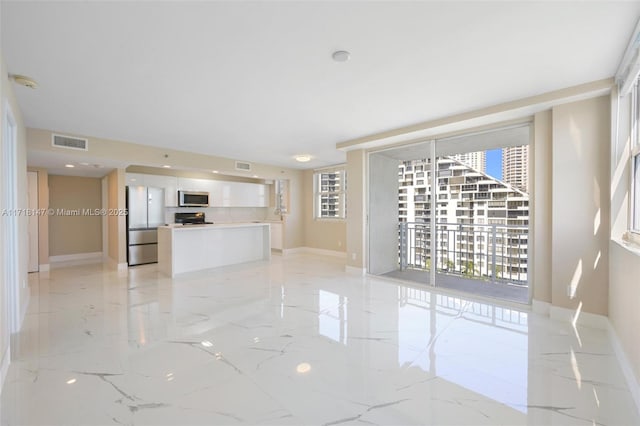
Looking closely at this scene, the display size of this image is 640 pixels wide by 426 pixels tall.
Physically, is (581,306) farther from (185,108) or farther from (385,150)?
(185,108)

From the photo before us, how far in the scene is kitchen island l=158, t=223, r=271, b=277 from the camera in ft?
17.2

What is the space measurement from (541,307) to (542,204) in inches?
46.4

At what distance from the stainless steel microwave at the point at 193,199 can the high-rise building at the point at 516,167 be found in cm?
618

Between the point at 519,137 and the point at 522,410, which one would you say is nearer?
the point at 522,410

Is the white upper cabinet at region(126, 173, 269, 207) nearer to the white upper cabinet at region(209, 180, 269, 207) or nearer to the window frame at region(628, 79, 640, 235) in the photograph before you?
the white upper cabinet at region(209, 180, 269, 207)

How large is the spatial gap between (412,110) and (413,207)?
2.40 metres

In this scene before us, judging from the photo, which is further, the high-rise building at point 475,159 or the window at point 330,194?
the window at point 330,194

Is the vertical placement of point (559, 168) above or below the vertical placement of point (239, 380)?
above

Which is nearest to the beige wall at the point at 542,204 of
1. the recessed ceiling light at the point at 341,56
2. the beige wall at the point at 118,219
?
the recessed ceiling light at the point at 341,56

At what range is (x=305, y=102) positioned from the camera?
3.29m

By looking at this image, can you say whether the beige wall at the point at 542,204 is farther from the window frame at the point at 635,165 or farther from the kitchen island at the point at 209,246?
the kitchen island at the point at 209,246

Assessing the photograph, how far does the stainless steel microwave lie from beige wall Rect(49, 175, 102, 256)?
2.53 meters

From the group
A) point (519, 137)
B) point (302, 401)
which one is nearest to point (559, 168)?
point (519, 137)

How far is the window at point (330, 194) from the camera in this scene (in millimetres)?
7586
